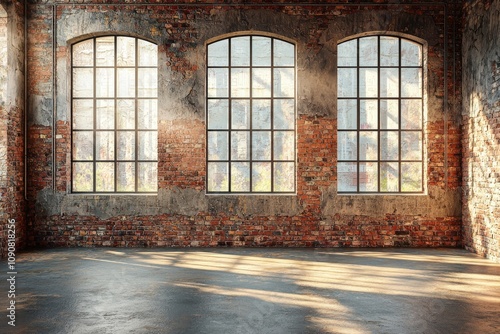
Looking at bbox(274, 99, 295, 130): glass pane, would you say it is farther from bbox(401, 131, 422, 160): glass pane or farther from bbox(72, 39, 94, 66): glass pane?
bbox(72, 39, 94, 66): glass pane

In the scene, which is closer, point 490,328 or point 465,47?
point 490,328

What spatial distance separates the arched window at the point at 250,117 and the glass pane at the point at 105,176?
6.01 feet

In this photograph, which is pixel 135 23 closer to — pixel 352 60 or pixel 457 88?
pixel 352 60

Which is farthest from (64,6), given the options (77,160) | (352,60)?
(352,60)

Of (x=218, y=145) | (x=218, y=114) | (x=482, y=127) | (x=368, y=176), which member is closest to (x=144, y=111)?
(x=218, y=114)

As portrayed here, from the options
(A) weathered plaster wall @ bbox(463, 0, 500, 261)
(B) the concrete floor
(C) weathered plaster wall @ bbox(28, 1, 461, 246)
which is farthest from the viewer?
(C) weathered plaster wall @ bbox(28, 1, 461, 246)

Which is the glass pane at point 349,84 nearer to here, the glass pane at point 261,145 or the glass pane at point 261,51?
the glass pane at point 261,51

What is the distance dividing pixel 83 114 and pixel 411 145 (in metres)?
6.30

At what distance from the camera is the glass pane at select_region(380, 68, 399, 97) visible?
864 centimetres

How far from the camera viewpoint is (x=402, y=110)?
8.63m

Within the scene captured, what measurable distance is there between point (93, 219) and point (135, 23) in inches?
147

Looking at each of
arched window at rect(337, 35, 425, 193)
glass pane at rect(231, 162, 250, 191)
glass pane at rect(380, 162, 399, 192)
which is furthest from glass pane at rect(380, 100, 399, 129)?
glass pane at rect(231, 162, 250, 191)

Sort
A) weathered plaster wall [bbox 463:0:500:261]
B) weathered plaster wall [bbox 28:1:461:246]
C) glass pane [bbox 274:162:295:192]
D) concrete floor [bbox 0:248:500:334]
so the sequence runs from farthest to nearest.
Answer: glass pane [bbox 274:162:295:192], weathered plaster wall [bbox 28:1:461:246], weathered plaster wall [bbox 463:0:500:261], concrete floor [bbox 0:248:500:334]

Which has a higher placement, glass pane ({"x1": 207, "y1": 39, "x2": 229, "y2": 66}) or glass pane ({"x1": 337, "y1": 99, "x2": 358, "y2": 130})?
glass pane ({"x1": 207, "y1": 39, "x2": 229, "y2": 66})
